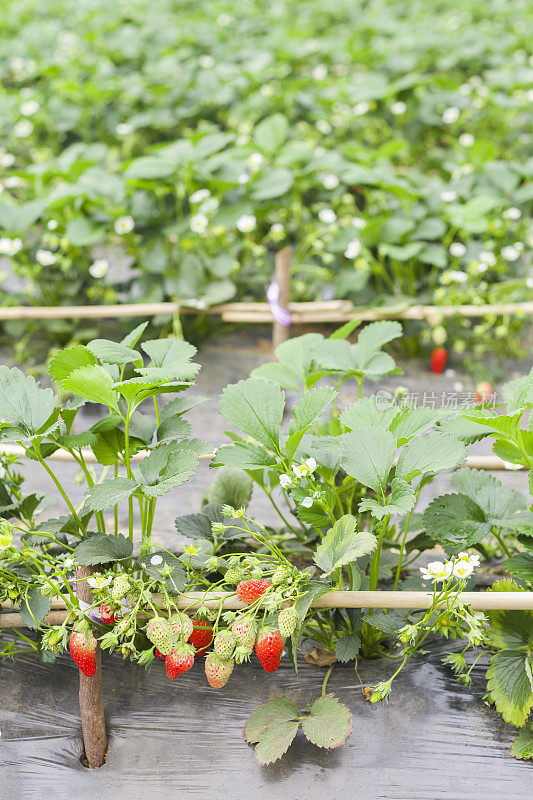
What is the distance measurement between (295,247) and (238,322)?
0.45 metres

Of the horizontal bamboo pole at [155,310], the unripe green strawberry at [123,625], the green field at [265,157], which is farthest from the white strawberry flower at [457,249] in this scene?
the unripe green strawberry at [123,625]

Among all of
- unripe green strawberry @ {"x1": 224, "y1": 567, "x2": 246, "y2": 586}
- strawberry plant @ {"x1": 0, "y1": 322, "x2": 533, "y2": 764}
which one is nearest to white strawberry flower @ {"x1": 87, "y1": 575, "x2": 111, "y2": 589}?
strawberry plant @ {"x1": 0, "y1": 322, "x2": 533, "y2": 764}

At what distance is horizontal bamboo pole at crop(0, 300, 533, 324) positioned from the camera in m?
2.81

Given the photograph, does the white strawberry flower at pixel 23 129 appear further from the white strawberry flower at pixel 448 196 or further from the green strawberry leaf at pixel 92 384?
the green strawberry leaf at pixel 92 384

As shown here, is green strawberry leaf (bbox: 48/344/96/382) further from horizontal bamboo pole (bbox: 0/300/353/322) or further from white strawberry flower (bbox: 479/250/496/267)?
white strawberry flower (bbox: 479/250/496/267)

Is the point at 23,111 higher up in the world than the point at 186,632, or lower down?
higher up

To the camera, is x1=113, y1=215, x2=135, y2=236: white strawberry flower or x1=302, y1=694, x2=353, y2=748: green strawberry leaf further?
x1=113, y1=215, x2=135, y2=236: white strawberry flower

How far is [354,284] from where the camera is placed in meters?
3.03

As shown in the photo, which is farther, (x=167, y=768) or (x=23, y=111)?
(x=23, y=111)

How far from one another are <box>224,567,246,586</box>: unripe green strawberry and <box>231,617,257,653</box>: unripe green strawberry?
0.09m

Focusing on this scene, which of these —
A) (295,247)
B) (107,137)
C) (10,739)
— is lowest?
(10,739)

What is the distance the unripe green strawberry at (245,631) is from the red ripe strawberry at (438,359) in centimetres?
180

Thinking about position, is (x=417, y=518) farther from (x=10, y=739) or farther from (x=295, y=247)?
(x=295, y=247)

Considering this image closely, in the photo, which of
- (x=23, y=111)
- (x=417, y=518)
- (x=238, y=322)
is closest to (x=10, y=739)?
(x=417, y=518)
